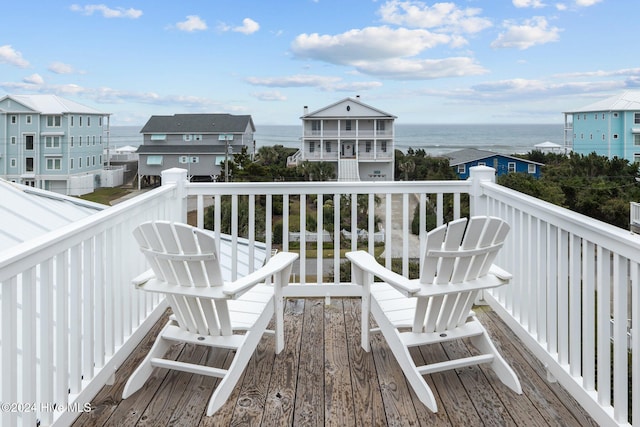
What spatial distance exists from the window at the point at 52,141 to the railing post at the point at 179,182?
150 inches

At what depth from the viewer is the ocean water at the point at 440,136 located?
26.6 feet

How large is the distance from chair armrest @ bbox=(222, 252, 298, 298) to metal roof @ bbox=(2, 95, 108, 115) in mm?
5381

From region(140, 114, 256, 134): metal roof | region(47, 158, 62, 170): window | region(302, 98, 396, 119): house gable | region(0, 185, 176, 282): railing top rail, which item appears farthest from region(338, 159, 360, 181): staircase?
region(0, 185, 176, 282): railing top rail

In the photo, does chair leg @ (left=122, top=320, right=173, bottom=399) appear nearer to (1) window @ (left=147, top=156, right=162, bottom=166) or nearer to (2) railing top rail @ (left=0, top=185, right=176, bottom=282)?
(2) railing top rail @ (left=0, top=185, right=176, bottom=282)

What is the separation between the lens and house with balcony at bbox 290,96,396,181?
892 centimetres

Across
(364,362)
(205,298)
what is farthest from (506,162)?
(205,298)

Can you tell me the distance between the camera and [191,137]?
8773mm

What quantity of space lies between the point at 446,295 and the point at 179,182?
6.84 ft

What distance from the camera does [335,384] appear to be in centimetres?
238

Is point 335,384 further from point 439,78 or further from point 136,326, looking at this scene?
point 439,78

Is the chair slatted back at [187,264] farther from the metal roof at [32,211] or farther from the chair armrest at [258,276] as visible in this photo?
the metal roof at [32,211]

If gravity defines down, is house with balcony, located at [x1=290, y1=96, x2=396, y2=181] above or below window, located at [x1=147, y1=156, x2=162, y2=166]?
above

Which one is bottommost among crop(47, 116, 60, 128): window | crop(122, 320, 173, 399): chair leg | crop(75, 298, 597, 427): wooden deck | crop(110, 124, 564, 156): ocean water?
crop(75, 298, 597, 427): wooden deck

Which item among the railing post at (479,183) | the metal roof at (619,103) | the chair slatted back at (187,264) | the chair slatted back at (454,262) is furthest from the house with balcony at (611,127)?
the chair slatted back at (187,264)
